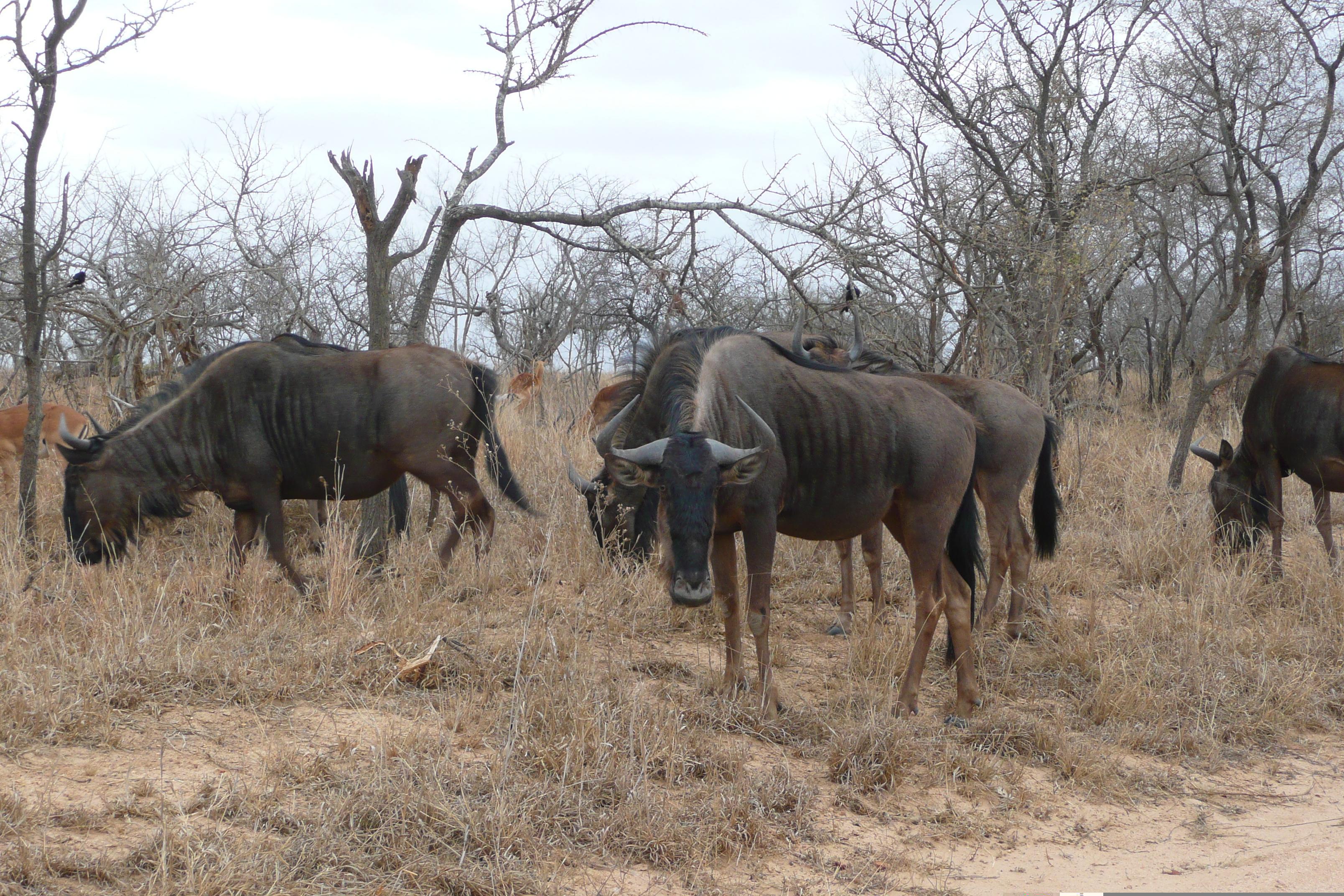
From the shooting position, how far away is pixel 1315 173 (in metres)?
11.5

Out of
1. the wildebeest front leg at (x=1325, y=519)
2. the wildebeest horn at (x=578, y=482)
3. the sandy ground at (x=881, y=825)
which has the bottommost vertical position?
the sandy ground at (x=881, y=825)

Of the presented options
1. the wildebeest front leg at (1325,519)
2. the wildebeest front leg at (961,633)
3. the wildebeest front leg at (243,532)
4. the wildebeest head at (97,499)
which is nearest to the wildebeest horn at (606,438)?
the wildebeest front leg at (961,633)

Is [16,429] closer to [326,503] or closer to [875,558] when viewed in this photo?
[326,503]

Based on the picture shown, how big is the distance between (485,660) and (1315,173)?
11144 mm

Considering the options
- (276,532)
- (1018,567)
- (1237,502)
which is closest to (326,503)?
(276,532)

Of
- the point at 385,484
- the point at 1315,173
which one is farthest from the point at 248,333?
the point at 1315,173

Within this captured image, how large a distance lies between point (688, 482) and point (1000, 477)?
8.37 ft

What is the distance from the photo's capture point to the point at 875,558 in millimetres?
6590

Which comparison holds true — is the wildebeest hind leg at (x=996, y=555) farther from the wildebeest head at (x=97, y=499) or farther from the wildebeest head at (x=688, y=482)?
the wildebeest head at (x=97, y=499)

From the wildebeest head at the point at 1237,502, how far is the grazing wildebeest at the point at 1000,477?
→ 1.93 m

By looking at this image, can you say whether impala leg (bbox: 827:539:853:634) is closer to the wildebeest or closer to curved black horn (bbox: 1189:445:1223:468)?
curved black horn (bbox: 1189:445:1223:468)

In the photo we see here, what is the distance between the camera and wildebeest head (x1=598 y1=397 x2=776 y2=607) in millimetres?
4254

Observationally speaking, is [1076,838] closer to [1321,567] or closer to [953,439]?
[953,439]

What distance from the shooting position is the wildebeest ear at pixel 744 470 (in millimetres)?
4402
